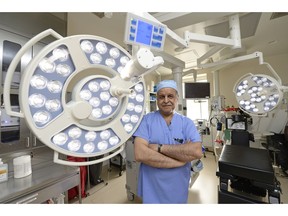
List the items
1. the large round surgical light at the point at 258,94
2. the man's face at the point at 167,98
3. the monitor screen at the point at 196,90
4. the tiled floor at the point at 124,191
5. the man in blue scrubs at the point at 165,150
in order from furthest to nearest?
the monitor screen at the point at 196,90
the tiled floor at the point at 124,191
the large round surgical light at the point at 258,94
the man's face at the point at 167,98
the man in blue scrubs at the point at 165,150

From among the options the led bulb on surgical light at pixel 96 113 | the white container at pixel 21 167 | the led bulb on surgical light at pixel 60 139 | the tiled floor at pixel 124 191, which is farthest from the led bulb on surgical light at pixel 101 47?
the tiled floor at pixel 124 191

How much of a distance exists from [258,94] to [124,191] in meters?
2.37

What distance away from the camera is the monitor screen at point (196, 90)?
3744 millimetres

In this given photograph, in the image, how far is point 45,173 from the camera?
4.85 ft

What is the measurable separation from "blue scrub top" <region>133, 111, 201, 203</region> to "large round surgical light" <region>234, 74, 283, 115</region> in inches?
41.8

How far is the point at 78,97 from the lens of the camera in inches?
Result: 20.8

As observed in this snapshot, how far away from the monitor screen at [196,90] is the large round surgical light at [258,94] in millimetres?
1871

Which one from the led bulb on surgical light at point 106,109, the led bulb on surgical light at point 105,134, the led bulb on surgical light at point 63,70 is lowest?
the led bulb on surgical light at point 105,134

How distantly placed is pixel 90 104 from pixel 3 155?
5.14 feet

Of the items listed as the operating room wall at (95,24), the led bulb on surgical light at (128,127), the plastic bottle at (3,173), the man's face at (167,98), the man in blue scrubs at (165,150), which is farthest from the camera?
the operating room wall at (95,24)

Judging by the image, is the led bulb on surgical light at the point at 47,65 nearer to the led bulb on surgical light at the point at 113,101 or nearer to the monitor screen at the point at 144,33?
the led bulb on surgical light at the point at 113,101

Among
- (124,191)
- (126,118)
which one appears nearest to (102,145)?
(126,118)

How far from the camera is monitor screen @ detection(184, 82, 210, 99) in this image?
3.74 meters
